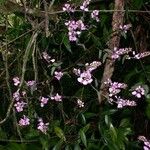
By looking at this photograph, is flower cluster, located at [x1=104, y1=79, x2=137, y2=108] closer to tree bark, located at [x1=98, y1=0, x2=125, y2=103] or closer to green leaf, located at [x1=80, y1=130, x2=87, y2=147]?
tree bark, located at [x1=98, y1=0, x2=125, y2=103]

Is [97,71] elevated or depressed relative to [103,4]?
depressed

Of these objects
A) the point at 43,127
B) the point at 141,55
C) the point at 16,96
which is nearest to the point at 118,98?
the point at 141,55

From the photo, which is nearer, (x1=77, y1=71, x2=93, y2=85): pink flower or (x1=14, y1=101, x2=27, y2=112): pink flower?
(x1=77, y1=71, x2=93, y2=85): pink flower

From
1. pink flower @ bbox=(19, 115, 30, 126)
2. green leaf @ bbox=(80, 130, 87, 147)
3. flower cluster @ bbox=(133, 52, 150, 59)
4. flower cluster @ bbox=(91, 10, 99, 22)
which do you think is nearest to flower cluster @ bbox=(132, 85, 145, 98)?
flower cluster @ bbox=(133, 52, 150, 59)

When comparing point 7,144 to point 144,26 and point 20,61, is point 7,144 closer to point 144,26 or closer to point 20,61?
point 20,61

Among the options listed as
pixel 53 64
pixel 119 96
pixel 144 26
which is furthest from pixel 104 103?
pixel 144 26

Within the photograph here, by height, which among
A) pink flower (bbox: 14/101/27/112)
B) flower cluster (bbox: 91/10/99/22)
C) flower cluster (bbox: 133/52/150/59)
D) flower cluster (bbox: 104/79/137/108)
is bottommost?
pink flower (bbox: 14/101/27/112)

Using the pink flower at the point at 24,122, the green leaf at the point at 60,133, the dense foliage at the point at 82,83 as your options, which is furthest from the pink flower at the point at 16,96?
the green leaf at the point at 60,133
